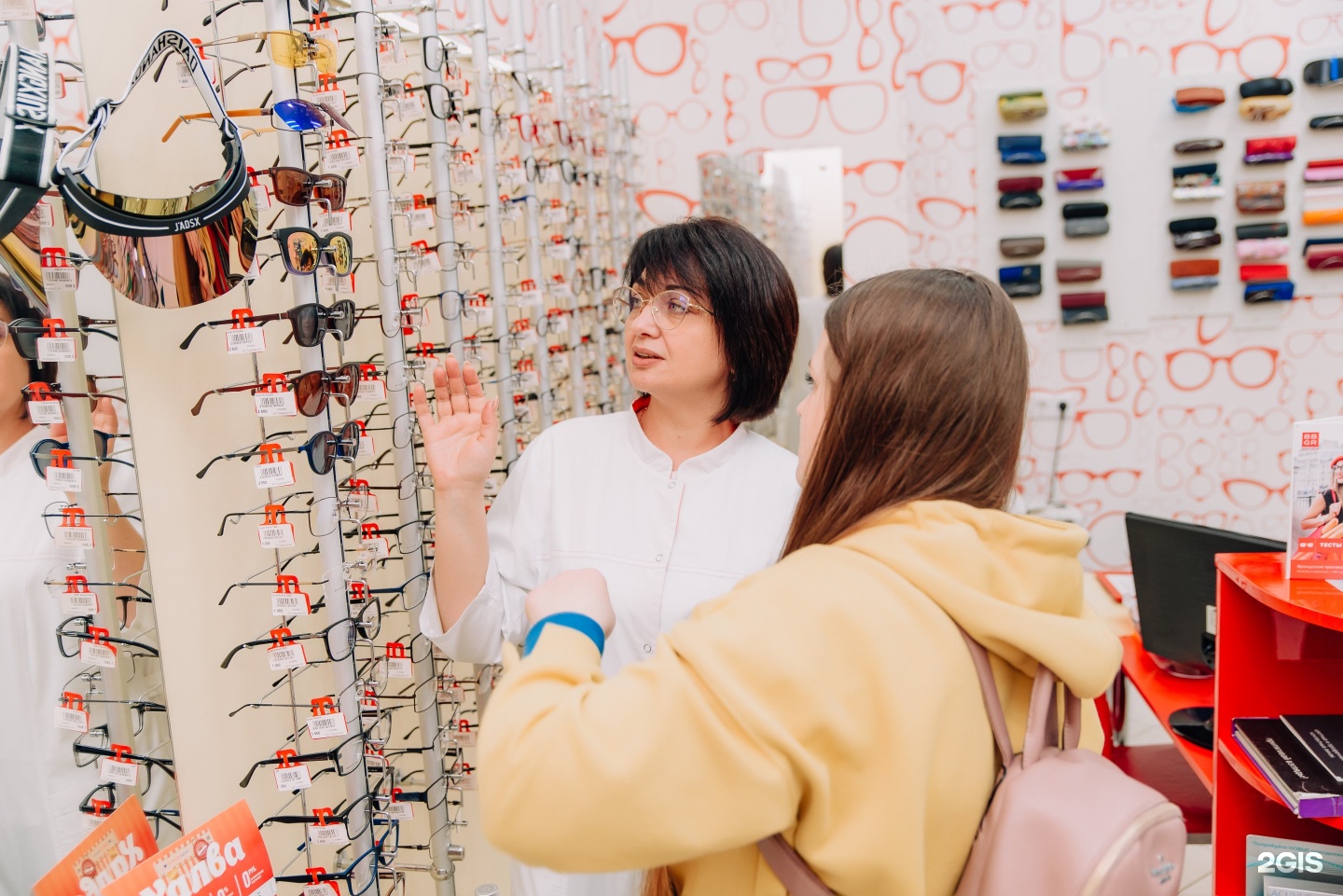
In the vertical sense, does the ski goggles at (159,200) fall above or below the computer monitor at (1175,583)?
above

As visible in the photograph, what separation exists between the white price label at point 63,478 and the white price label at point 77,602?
0.15 metres

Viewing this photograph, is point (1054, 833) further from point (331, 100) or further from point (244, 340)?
point (331, 100)

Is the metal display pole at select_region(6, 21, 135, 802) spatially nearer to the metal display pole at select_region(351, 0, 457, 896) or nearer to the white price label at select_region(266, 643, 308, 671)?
the white price label at select_region(266, 643, 308, 671)

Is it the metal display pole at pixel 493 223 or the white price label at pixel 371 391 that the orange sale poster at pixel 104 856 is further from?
the metal display pole at pixel 493 223

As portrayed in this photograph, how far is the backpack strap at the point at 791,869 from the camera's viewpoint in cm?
96

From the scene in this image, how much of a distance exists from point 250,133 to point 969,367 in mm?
1251

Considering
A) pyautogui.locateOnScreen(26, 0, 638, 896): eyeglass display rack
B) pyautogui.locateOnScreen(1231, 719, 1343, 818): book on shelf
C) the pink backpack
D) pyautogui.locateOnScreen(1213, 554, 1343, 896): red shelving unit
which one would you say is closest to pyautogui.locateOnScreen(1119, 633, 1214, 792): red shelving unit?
pyautogui.locateOnScreen(1213, 554, 1343, 896): red shelving unit

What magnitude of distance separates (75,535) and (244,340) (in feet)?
1.18

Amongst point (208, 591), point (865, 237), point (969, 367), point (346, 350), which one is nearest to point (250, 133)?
point (346, 350)


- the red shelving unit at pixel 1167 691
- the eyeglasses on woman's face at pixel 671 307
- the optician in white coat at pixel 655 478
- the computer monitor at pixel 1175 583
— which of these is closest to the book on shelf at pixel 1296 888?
the red shelving unit at pixel 1167 691

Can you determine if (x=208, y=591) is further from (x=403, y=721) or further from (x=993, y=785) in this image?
(x=993, y=785)

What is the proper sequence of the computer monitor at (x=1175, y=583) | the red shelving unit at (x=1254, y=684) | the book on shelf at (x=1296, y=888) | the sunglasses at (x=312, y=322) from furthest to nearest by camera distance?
the computer monitor at (x=1175, y=583) → the red shelving unit at (x=1254, y=684) → the book on shelf at (x=1296, y=888) → the sunglasses at (x=312, y=322)

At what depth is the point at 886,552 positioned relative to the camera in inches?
37.7

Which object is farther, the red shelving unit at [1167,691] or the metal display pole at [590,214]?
the metal display pole at [590,214]
